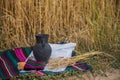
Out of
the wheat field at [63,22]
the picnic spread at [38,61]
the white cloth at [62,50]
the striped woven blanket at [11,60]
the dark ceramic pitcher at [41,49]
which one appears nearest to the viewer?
the striped woven blanket at [11,60]

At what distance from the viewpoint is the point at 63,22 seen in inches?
222

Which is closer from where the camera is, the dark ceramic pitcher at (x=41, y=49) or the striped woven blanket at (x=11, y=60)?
the striped woven blanket at (x=11, y=60)

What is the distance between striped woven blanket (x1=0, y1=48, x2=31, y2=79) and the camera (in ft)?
14.7

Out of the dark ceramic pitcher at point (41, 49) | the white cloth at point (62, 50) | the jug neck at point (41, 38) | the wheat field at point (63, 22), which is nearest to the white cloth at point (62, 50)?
the white cloth at point (62, 50)

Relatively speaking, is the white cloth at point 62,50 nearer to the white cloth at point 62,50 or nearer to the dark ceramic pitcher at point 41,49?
the white cloth at point 62,50

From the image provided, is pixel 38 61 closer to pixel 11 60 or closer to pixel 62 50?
pixel 11 60

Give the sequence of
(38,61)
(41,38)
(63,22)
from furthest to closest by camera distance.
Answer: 1. (63,22)
2. (38,61)
3. (41,38)

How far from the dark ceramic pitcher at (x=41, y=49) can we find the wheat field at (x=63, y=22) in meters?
0.57

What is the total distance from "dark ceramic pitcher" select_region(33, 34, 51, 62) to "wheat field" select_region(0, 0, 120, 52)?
0.57 metres

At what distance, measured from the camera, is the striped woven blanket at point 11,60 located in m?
4.47

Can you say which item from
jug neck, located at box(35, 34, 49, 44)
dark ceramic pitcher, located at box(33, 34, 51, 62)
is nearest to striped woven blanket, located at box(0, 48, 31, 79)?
dark ceramic pitcher, located at box(33, 34, 51, 62)

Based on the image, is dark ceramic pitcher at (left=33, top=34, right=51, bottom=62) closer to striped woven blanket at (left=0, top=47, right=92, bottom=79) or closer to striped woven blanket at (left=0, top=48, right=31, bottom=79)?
striped woven blanket at (left=0, top=47, right=92, bottom=79)

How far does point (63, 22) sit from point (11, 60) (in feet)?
3.65

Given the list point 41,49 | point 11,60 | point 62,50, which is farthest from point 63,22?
point 11,60
